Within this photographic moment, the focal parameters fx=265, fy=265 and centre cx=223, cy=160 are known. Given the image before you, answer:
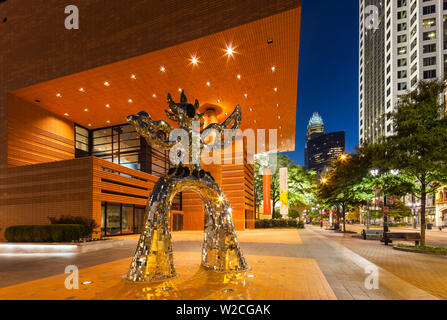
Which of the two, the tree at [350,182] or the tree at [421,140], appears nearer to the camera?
the tree at [421,140]

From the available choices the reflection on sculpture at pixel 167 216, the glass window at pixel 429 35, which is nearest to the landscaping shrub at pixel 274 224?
Answer: the reflection on sculpture at pixel 167 216

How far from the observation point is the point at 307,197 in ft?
131

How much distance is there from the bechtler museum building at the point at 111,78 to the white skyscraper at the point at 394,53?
101ft

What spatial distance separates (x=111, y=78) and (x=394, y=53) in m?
89.5

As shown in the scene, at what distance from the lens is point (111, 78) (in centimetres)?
1934

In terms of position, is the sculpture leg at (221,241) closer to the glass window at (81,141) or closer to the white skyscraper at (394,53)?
the glass window at (81,141)

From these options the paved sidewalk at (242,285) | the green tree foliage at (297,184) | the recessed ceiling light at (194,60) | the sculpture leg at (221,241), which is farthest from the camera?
the green tree foliage at (297,184)

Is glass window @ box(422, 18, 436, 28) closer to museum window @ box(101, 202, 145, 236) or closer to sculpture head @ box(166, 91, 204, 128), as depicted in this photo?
museum window @ box(101, 202, 145, 236)

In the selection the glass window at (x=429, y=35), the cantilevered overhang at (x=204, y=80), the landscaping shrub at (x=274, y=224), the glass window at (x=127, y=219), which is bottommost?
the landscaping shrub at (x=274, y=224)

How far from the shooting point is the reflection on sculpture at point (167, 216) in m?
6.09

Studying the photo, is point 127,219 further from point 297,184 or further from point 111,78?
point 297,184

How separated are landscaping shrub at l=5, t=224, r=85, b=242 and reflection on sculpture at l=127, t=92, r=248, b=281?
980 centimetres

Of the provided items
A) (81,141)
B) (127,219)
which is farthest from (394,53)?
(127,219)
